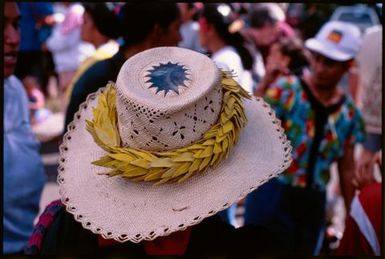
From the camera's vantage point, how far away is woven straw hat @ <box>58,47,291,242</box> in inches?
70.7

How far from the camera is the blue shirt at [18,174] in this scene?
3.20 meters

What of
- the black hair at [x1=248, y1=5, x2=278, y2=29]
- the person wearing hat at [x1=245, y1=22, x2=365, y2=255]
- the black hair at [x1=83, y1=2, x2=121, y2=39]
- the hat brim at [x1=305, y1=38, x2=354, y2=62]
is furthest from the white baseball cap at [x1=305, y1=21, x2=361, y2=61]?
the black hair at [x1=248, y1=5, x2=278, y2=29]

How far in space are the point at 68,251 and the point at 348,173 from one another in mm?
2540

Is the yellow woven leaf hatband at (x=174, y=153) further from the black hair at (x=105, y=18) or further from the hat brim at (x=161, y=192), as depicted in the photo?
the black hair at (x=105, y=18)

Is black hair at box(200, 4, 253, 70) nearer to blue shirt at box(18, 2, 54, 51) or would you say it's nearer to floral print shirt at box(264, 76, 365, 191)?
floral print shirt at box(264, 76, 365, 191)

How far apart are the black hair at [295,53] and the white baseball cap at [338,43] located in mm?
535

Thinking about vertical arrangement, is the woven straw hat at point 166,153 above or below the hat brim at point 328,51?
above

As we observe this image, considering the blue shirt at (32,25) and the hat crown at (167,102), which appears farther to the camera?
the blue shirt at (32,25)

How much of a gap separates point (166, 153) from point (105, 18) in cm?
295

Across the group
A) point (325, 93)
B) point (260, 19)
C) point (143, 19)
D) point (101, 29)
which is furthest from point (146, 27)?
point (260, 19)

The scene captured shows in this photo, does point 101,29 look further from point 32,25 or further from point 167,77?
point 167,77

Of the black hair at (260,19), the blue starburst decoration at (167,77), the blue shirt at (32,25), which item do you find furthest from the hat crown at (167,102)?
the black hair at (260,19)

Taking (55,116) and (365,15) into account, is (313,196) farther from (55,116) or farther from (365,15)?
(55,116)

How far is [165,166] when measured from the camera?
5.88 ft
